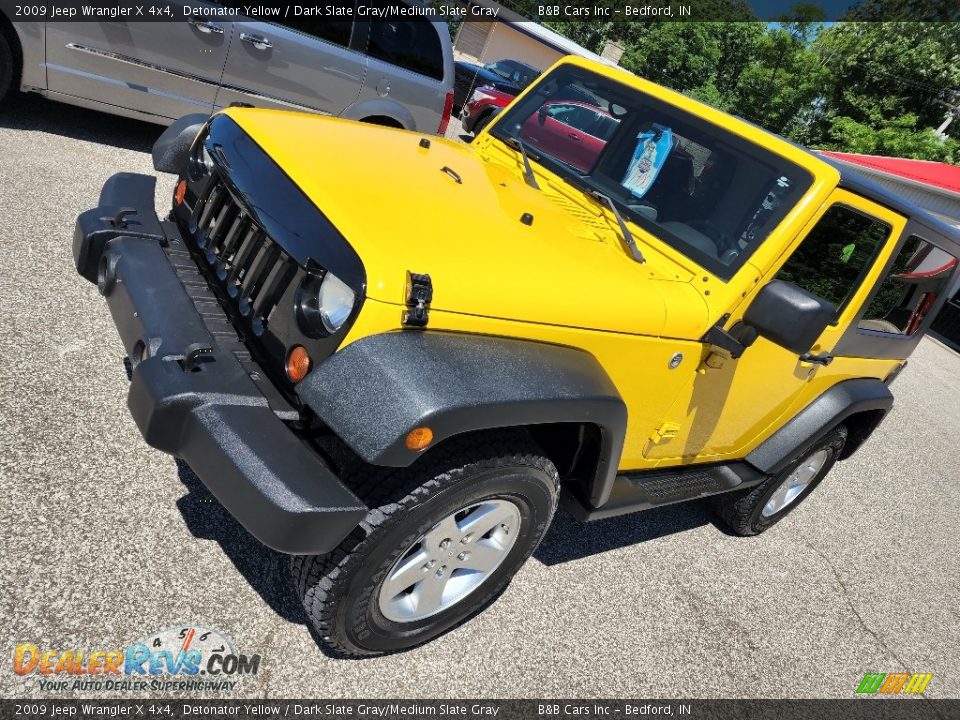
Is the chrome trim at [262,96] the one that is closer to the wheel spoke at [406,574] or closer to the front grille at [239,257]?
the front grille at [239,257]

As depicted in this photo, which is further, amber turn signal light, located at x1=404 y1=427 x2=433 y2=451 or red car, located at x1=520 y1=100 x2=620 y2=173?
red car, located at x1=520 y1=100 x2=620 y2=173

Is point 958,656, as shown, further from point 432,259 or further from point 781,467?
point 432,259

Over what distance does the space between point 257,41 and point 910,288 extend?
17.2 feet

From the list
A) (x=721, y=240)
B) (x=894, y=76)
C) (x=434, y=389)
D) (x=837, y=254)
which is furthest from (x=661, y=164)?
(x=894, y=76)

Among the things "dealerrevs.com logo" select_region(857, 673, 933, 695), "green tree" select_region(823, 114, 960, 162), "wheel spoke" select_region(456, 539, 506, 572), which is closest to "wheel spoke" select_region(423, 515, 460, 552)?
"wheel spoke" select_region(456, 539, 506, 572)

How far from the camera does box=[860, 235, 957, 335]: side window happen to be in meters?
3.50

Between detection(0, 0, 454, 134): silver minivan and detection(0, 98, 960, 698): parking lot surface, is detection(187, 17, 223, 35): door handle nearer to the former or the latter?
detection(0, 0, 454, 134): silver minivan

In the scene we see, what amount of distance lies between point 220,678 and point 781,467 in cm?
280

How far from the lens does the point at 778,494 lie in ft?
13.7

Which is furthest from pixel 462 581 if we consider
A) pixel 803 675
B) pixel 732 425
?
pixel 803 675

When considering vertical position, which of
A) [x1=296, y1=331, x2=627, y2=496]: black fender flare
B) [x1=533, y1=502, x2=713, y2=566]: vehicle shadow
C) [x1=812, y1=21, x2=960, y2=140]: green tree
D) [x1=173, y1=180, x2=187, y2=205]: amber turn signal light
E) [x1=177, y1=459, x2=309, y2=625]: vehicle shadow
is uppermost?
[x1=812, y1=21, x2=960, y2=140]: green tree

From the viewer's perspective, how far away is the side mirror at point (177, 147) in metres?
3.18

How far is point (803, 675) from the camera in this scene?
131 inches

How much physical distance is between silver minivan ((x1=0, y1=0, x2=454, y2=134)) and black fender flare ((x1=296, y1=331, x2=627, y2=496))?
493cm
